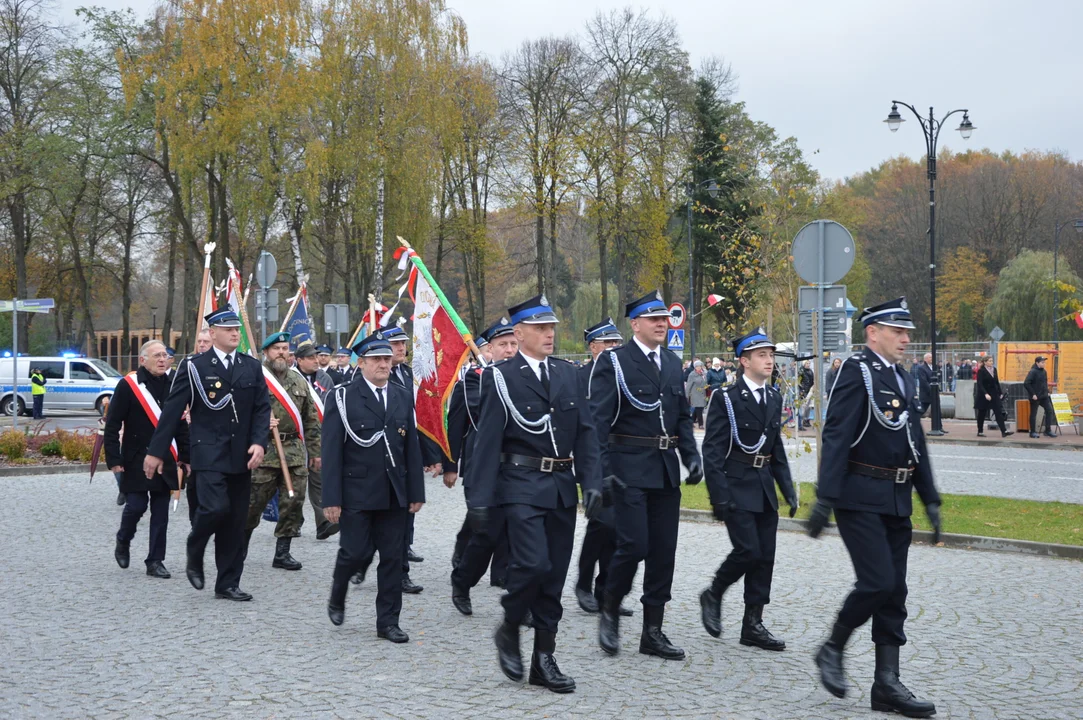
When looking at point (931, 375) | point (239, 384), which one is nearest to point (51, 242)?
point (931, 375)

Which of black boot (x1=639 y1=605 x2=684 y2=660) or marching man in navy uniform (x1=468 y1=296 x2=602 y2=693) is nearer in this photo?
marching man in navy uniform (x1=468 y1=296 x2=602 y2=693)

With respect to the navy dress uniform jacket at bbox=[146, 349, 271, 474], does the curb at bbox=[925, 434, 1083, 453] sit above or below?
below

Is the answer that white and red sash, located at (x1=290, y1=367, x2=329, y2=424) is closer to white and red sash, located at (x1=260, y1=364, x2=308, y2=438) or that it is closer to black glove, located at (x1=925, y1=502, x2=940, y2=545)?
white and red sash, located at (x1=260, y1=364, x2=308, y2=438)

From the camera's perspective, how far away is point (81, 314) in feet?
178

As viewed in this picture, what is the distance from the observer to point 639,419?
23.4 feet

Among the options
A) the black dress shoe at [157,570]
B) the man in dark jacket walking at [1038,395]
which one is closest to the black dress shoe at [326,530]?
the black dress shoe at [157,570]

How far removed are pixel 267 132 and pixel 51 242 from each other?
743 inches

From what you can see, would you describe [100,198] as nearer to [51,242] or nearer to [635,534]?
[51,242]

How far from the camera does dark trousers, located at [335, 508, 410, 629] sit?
289 inches

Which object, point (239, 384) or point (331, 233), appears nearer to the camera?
point (239, 384)

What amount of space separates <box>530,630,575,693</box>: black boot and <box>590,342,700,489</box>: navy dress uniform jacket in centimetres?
114

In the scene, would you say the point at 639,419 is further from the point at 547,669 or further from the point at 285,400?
the point at 285,400

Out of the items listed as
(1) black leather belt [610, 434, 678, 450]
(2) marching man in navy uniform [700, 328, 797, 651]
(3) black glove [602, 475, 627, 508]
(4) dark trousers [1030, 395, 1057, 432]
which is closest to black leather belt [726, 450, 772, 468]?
(2) marching man in navy uniform [700, 328, 797, 651]

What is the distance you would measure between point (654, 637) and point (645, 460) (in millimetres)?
1028
